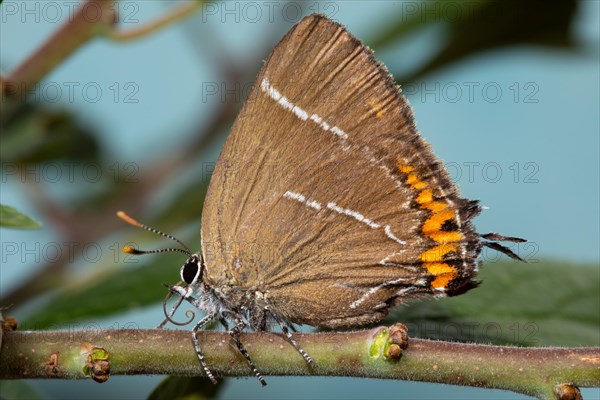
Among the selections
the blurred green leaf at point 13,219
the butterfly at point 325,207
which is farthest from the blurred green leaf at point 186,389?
the blurred green leaf at point 13,219

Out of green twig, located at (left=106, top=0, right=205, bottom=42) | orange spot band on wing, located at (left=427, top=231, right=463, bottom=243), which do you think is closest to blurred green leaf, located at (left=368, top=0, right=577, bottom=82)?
green twig, located at (left=106, top=0, right=205, bottom=42)

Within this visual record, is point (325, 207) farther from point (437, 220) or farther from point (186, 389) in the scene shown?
point (186, 389)

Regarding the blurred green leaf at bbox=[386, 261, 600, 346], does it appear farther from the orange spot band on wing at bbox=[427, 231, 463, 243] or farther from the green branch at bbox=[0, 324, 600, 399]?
the green branch at bbox=[0, 324, 600, 399]

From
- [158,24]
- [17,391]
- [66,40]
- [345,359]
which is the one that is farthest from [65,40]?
[345,359]

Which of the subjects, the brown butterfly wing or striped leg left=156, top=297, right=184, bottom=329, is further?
striped leg left=156, top=297, right=184, bottom=329

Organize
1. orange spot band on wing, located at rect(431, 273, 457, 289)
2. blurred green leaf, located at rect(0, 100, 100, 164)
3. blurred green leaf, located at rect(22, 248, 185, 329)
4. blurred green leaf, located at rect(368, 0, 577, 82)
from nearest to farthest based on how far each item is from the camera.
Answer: orange spot band on wing, located at rect(431, 273, 457, 289)
blurred green leaf, located at rect(22, 248, 185, 329)
blurred green leaf, located at rect(0, 100, 100, 164)
blurred green leaf, located at rect(368, 0, 577, 82)

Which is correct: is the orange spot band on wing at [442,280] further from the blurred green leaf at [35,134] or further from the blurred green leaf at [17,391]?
the blurred green leaf at [35,134]
